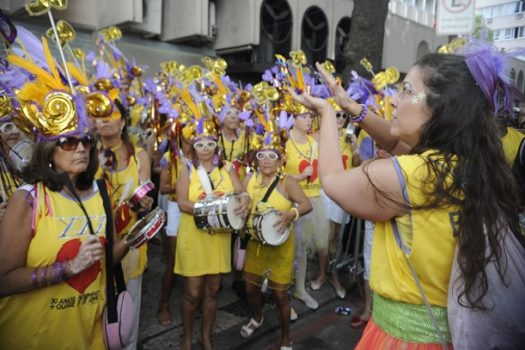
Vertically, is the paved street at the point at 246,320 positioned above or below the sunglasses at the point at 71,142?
below

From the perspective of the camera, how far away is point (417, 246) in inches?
55.9

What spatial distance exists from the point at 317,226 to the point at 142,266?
2308 mm

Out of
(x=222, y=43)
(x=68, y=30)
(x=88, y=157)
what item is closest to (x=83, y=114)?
(x=88, y=157)

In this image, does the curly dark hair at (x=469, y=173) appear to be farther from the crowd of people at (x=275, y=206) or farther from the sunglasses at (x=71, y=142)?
the sunglasses at (x=71, y=142)

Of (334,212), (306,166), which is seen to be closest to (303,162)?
(306,166)

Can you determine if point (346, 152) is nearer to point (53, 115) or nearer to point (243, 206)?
point (243, 206)

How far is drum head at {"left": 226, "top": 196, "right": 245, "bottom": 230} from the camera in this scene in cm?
326

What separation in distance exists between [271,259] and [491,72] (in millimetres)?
2683

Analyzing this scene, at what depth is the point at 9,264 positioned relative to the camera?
6.27 feet

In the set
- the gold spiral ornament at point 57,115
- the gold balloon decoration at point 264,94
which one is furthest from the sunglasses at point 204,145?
the gold spiral ornament at point 57,115

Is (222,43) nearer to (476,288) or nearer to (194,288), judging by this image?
(194,288)

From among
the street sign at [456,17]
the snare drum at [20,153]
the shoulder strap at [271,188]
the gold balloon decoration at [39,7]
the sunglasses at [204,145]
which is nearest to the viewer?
the gold balloon decoration at [39,7]

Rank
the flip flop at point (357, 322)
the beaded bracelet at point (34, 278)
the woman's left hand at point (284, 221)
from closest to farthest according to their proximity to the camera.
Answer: the beaded bracelet at point (34, 278), the woman's left hand at point (284, 221), the flip flop at point (357, 322)

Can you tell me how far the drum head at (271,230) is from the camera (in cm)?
342
